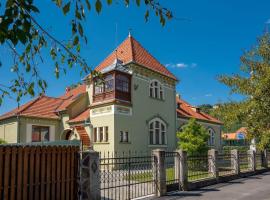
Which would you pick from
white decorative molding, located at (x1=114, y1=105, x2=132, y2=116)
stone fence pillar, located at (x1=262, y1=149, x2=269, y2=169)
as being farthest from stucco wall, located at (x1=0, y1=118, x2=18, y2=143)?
stone fence pillar, located at (x1=262, y1=149, x2=269, y2=169)

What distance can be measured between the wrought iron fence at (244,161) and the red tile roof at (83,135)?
1146 cm

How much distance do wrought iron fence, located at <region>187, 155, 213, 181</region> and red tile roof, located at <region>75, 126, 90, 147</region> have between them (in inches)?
445

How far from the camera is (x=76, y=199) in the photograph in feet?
30.0

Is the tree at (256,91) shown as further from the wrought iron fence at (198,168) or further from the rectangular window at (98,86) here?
the rectangular window at (98,86)

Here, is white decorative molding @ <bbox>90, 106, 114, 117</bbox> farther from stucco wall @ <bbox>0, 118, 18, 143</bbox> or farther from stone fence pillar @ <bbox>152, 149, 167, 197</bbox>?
stone fence pillar @ <bbox>152, 149, 167, 197</bbox>

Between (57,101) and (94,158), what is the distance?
911 inches

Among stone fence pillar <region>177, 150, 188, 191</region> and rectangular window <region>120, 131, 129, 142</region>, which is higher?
rectangular window <region>120, 131, 129, 142</region>

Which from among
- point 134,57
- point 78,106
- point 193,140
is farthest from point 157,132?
point 78,106

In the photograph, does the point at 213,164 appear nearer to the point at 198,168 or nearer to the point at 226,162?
the point at 198,168

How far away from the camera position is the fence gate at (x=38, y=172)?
7664mm

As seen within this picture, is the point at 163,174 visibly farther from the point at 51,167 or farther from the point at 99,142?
the point at 99,142

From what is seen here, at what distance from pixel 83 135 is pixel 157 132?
20.5 ft

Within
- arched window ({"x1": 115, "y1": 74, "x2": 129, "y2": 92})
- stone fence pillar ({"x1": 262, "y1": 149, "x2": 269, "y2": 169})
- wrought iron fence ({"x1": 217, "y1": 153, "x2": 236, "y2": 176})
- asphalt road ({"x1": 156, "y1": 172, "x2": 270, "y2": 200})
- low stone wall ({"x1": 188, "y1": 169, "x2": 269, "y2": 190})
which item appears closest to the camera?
asphalt road ({"x1": 156, "y1": 172, "x2": 270, "y2": 200})

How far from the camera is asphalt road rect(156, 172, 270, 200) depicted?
456 inches
